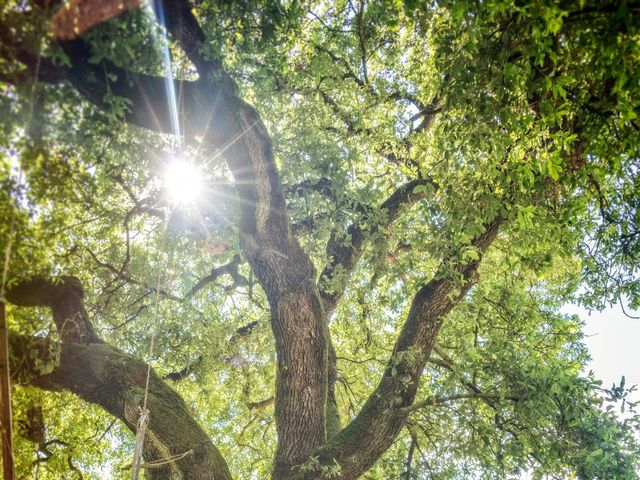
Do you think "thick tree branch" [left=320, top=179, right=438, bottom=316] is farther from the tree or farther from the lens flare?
the lens flare

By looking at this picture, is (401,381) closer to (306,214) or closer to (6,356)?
(306,214)

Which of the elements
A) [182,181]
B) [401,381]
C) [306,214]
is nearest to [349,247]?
[306,214]

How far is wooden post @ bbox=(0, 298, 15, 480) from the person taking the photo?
2.88 m

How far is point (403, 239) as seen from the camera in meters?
6.93

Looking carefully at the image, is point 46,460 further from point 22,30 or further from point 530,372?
point 530,372

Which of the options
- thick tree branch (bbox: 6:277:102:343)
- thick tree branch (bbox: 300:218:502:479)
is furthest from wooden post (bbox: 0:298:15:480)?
thick tree branch (bbox: 300:218:502:479)

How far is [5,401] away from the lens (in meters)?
3.03

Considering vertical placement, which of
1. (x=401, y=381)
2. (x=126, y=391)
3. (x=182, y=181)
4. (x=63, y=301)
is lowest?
(x=126, y=391)

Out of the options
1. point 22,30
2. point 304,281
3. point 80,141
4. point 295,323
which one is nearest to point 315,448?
point 295,323

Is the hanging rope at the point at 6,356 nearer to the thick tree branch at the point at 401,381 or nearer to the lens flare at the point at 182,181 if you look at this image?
the lens flare at the point at 182,181

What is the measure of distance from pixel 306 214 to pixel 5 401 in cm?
336

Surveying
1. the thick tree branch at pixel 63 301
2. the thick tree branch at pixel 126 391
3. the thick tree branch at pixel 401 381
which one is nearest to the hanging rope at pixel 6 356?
the thick tree branch at pixel 63 301

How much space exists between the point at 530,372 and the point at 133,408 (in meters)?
3.88

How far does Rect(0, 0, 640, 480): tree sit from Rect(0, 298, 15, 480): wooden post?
8 cm
